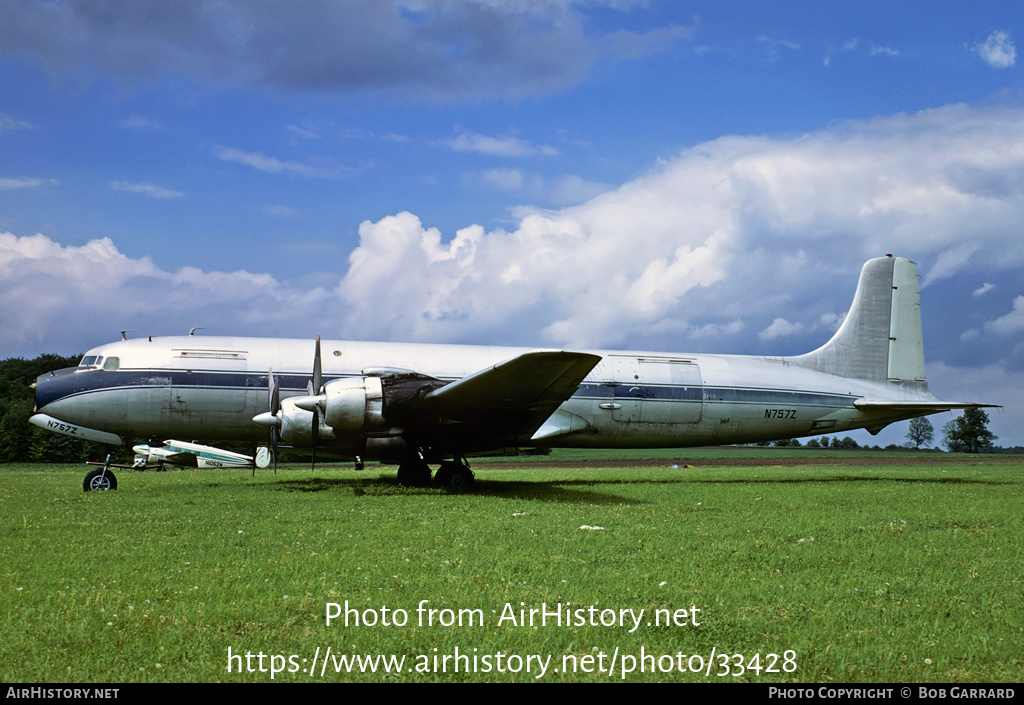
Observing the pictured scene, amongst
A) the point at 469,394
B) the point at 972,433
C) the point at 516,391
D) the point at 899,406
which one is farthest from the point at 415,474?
the point at 972,433

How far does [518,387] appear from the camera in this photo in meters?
14.2

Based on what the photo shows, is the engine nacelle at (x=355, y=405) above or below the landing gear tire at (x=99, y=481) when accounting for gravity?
above

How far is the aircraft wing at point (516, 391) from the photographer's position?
13188 mm

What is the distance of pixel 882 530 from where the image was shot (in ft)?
32.0

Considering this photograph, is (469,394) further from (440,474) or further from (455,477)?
(440,474)

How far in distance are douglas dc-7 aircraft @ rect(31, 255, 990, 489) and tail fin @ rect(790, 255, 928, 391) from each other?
48 mm

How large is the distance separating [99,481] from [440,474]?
827 centimetres

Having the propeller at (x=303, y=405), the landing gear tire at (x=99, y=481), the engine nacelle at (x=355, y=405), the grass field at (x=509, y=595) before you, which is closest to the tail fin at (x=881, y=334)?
the grass field at (x=509, y=595)

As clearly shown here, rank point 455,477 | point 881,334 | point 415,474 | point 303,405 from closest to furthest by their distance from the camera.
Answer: point 303,405 < point 455,477 < point 415,474 < point 881,334

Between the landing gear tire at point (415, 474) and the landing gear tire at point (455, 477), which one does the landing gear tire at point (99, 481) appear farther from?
the landing gear tire at point (455, 477)

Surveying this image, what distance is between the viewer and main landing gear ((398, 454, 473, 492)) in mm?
16125

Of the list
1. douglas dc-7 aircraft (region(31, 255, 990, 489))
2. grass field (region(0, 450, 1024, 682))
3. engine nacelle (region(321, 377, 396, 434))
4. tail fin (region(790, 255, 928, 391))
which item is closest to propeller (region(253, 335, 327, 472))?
douglas dc-7 aircraft (region(31, 255, 990, 489))
